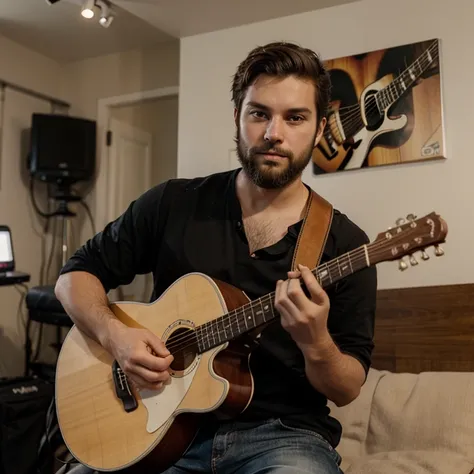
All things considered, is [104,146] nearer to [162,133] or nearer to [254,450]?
[162,133]

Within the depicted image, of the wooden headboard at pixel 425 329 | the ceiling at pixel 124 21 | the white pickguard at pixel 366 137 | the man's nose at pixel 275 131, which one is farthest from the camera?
the ceiling at pixel 124 21

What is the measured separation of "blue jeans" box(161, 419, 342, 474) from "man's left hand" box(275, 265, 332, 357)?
0.25 meters

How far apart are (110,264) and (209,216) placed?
0.29 meters

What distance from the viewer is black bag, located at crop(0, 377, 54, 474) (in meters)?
2.41

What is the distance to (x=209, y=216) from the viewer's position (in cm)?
145

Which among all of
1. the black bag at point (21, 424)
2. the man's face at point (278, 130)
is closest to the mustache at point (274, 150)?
the man's face at point (278, 130)

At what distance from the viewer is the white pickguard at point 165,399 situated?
1228mm

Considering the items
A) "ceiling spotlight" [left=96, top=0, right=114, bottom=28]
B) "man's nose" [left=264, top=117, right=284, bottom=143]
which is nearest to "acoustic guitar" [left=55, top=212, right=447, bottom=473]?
"man's nose" [left=264, top=117, right=284, bottom=143]

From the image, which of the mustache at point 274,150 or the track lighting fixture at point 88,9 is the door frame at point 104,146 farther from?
the mustache at point 274,150

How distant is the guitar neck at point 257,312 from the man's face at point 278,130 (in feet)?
1.08

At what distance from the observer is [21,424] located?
2471 millimetres

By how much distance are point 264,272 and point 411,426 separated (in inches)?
31.3

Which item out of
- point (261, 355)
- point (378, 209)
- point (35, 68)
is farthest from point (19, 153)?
point (261, 355)

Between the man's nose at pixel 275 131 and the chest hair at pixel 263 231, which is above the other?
the man's nose at pixel 275 131
